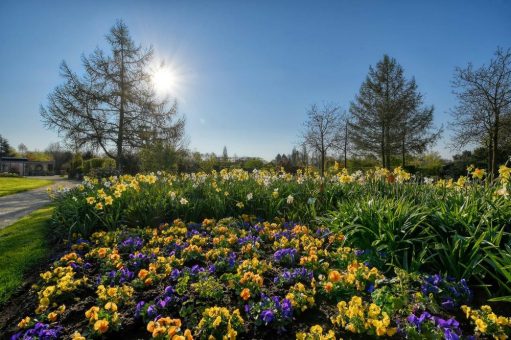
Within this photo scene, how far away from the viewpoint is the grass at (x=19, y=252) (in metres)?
2.96

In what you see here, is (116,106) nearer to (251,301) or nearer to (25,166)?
Answer: (251,301)

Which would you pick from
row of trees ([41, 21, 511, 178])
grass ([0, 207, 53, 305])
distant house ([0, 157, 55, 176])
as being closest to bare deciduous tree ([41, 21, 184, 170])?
row of trees ([41, 21, 511, 178])

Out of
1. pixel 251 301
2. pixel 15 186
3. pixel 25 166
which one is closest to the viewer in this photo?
pixel 251 301

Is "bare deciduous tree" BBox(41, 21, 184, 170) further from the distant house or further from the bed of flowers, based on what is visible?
the distant house

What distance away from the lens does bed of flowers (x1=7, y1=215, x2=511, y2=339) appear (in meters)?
1.77

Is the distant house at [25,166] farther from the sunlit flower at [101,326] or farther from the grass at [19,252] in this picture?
the sunlit flower at [101,326]

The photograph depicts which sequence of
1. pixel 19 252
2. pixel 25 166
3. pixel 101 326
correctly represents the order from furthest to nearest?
pixel 25 166 → pixel 19 252 → pixel 101 326

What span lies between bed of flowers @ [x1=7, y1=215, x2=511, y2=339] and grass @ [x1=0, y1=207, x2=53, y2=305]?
1.73 feet

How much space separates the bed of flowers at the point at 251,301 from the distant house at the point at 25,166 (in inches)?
2007

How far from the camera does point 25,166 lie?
46906mm

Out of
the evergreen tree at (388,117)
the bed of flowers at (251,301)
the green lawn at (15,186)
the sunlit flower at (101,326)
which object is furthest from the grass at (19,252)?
the evergreen tree at (388,117)

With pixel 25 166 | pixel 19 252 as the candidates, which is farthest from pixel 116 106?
pixel 25 166

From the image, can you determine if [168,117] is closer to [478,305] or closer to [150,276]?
[150,276]

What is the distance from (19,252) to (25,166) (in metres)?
55.2
